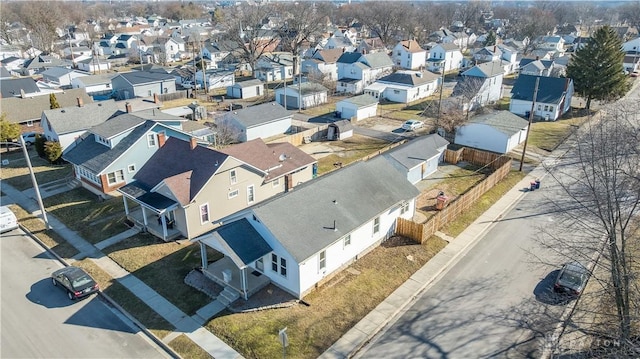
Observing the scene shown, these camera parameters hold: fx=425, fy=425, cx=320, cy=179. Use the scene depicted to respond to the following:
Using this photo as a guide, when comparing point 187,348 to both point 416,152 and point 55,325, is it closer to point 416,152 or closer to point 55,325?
point 55,325

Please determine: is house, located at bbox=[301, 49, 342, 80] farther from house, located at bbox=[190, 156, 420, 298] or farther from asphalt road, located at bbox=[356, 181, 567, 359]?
asphalt road, located at bbox=[356, 181, 567, 359]

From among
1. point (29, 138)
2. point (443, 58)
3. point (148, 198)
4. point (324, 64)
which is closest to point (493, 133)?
point (148, 198)

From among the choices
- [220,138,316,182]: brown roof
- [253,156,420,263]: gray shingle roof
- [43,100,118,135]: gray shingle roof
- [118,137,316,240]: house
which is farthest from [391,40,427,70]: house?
[253,156,420,263]: gray shingle roof

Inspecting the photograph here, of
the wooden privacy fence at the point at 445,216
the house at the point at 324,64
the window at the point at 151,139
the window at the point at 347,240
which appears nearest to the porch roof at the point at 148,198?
the window at the point at 151,139

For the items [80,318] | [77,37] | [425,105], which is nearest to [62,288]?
[80,318]

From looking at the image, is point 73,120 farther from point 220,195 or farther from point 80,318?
point 80,318

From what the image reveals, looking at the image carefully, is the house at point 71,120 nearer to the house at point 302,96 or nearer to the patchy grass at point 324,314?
the house at point 302,96
